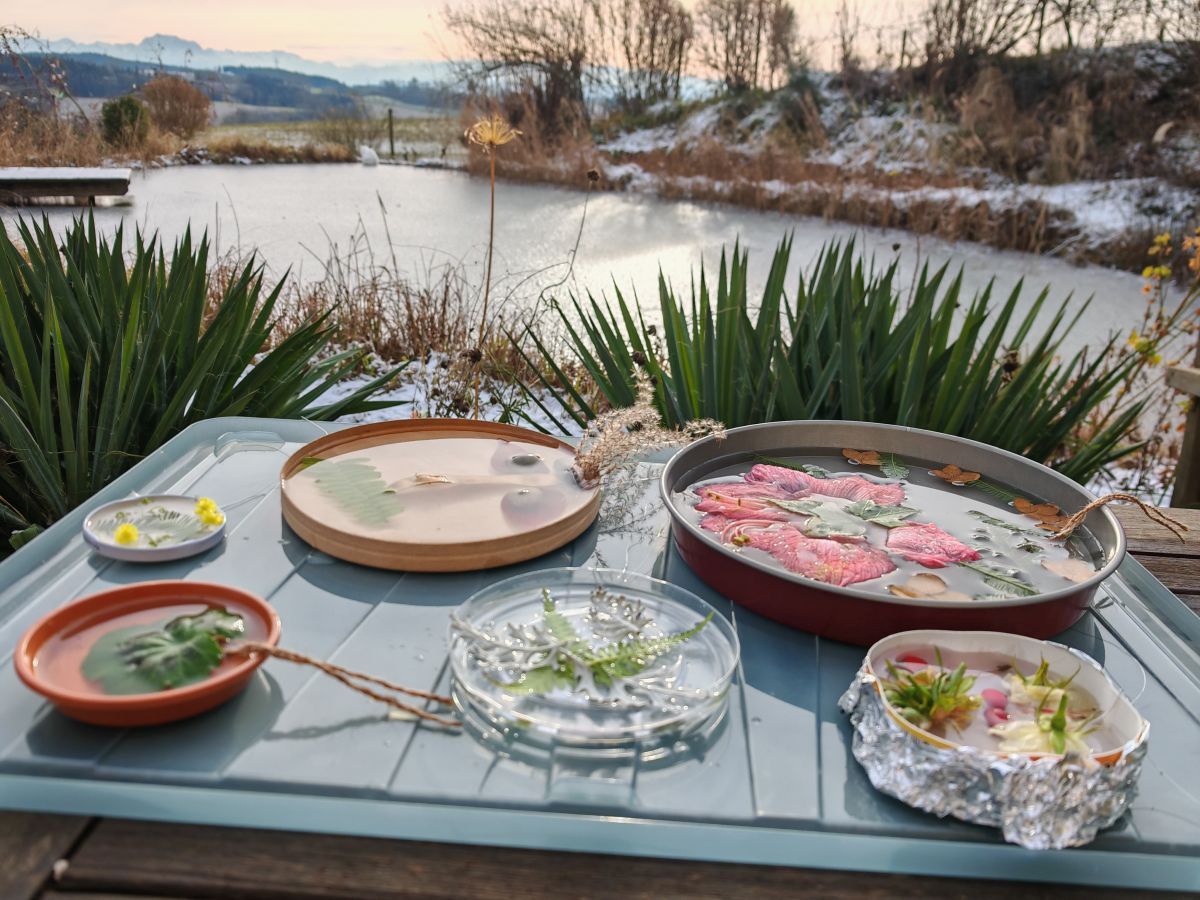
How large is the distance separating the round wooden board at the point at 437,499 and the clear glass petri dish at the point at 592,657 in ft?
0.35

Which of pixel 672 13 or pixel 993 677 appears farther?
pixel 672 13

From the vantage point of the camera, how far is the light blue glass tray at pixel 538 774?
645mm

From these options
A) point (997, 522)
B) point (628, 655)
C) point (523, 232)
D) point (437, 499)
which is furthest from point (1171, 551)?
point (523, 232)

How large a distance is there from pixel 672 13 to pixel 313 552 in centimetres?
1118

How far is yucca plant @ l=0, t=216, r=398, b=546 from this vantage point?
1.46 metres

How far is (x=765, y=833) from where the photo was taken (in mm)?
648

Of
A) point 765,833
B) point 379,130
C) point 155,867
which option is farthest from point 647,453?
point 379,130

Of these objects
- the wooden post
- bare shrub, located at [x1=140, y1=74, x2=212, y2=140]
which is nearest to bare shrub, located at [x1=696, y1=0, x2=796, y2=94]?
bare shrub, located at [x1=140, y1=74, x2=212, y2=140]

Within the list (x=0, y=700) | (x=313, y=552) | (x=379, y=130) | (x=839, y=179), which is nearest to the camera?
(x=0, y=700)

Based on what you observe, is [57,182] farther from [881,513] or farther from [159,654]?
[881,513]

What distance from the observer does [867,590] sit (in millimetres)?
917

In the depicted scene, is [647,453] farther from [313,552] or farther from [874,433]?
[313,552]

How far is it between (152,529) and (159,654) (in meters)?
0.32

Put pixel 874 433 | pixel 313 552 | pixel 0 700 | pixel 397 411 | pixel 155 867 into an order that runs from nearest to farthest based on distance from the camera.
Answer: pixel 155 867 → pixel 0 700 → pixel 313 552 → pixel 874 433 → pixel 397 411
